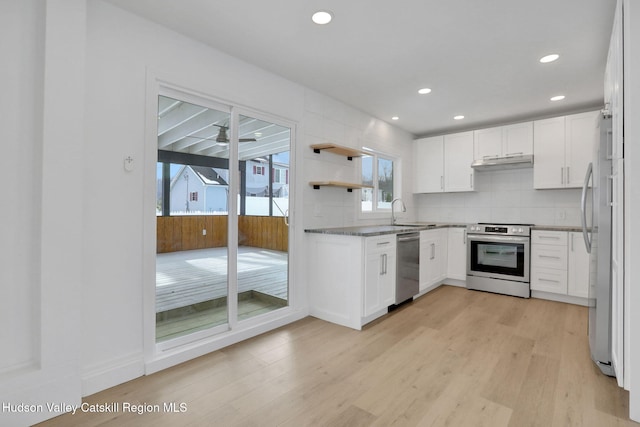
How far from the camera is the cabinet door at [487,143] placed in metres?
4.51

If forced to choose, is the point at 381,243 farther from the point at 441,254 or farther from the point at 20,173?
the point at 20,173

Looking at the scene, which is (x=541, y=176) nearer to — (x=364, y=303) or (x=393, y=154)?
(x=393, y=154)

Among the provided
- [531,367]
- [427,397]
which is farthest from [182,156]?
[531,367]

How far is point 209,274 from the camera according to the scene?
2.68 meters

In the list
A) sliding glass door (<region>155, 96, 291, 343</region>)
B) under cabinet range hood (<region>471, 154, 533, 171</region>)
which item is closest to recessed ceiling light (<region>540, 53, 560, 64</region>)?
under cabinet range hood (<region>471, 154, 533, 171</region>)

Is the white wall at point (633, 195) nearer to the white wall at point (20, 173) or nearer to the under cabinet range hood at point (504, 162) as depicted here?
the under cabinet range hood at point (504, 162)

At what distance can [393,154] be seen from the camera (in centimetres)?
488

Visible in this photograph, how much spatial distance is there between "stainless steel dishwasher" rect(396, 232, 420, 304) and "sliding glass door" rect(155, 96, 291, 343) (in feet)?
4.28

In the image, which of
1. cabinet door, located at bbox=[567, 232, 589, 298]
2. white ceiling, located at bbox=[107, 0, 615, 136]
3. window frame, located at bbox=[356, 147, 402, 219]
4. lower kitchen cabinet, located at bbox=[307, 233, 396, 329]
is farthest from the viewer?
window frame, located at bbox=[356, 147, 402, 219]

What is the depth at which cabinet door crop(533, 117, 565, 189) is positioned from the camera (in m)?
4.06

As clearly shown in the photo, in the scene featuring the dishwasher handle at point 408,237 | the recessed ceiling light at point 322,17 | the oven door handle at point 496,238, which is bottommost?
the oven door handle at point 496,238

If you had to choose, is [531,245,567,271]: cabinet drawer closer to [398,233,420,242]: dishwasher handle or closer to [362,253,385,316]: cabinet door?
[398,233,420,242]: dishwasher handle

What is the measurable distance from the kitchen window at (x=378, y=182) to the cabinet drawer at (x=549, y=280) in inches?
84.1

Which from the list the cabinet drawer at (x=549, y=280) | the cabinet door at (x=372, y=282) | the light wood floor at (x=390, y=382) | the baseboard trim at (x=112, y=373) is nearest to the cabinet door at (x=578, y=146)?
the cabinet drawer at (x=549, y=280)
